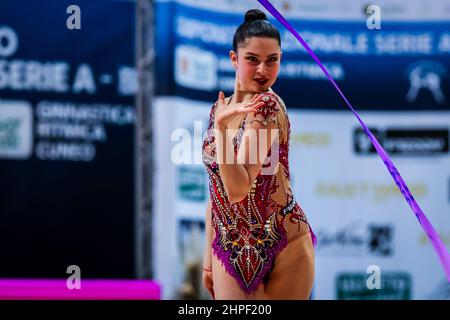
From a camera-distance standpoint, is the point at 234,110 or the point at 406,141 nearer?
the point at 234,110

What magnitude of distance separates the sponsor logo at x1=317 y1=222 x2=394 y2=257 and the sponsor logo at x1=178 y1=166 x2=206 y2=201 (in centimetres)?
108

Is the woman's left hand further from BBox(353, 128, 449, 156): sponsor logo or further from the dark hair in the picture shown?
BBox(353, 128, 449, 156): sponsor logo

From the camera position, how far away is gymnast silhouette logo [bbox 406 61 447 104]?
21.6 feet

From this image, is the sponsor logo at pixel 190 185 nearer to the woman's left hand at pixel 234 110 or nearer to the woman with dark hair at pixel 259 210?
the woman with dark hair at pixel 259 210

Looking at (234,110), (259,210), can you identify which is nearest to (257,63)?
(234,110)

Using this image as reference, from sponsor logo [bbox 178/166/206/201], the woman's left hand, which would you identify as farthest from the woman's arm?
sponsor logo [bbox 178/166/206/201]

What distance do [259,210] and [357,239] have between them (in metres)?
4.02

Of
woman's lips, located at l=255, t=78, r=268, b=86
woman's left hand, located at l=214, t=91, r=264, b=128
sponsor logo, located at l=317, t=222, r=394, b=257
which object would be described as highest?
woman's lips, located at l=255, t=78, r=268, b=86

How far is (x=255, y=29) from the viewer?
274 centimetres

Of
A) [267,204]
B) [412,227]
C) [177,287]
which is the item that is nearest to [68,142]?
[177,287]

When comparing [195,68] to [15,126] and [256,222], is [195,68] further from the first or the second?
[256,222]
